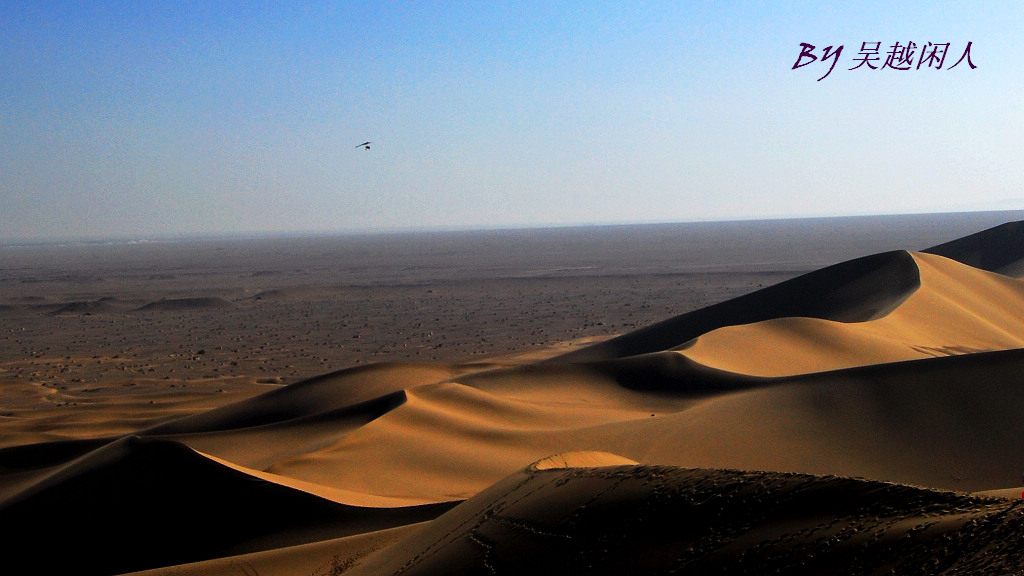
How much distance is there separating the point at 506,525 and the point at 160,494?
484cm

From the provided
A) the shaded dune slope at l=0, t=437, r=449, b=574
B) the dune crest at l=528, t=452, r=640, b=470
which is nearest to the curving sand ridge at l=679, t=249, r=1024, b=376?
the dune crest at l=528, t=452, r=640, b=470

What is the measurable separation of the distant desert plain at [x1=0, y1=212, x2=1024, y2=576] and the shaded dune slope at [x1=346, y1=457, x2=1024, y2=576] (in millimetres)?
16

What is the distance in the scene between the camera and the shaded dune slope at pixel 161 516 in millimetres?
8391

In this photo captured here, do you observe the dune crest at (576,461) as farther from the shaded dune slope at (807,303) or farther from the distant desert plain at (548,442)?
the shaded dune slope at (807,303)

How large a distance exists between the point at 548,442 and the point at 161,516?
5.33 meters

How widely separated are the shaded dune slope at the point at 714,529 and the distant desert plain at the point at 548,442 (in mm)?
16

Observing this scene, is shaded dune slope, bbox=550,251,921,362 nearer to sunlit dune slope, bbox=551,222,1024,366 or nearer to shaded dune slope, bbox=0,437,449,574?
sunlit dune slope, bbox=551,222,1024,366

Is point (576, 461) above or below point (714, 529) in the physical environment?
below

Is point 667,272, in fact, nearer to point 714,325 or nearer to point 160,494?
point 714,325

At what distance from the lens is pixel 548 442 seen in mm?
12352

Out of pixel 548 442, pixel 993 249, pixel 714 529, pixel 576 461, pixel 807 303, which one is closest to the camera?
pixel 714 529

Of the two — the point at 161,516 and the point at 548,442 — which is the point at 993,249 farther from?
the point at 161,516

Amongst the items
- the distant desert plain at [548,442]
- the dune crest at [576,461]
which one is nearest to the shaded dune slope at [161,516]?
the distant desert plain at [548,442]

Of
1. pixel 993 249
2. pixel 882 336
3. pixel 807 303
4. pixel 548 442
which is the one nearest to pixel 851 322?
pixel 882 336
